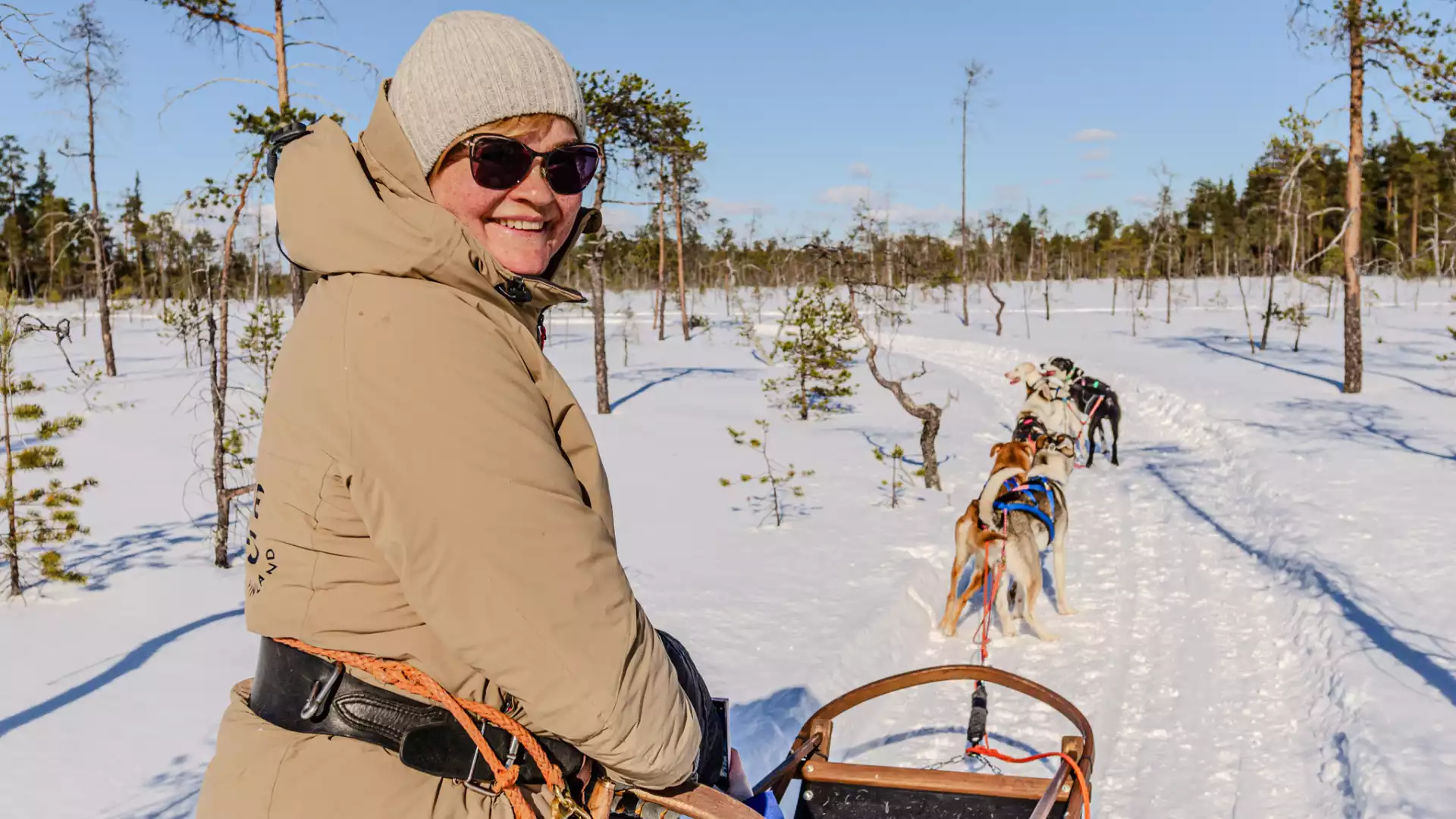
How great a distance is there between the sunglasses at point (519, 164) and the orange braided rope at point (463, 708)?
0.66 m

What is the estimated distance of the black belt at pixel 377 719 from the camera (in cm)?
110

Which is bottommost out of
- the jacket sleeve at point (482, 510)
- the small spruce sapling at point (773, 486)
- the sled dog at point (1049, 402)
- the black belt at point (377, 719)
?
the small spruce sapling at point (773, 486)

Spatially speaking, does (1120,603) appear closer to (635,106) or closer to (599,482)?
(599,482)

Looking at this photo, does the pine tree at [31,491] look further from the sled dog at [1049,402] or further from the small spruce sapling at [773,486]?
the sled dog at [1049,402]

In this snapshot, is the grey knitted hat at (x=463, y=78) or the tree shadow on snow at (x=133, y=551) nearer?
the grey knitted hat at (x=463, y=78)

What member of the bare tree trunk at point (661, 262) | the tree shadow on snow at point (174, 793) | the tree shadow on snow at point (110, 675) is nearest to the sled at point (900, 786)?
the tree shadow on snow at point (174, 793)

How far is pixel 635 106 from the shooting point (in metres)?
14.1

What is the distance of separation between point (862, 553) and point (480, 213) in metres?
6.37

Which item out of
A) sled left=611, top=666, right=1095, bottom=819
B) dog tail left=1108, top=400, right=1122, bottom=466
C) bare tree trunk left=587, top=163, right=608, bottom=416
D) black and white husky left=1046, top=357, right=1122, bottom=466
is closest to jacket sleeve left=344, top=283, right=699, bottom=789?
sled left=611, top=666, right=1095, bottom=819

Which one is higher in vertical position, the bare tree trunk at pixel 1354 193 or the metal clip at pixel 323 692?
the bare tree trunk at pixel 1354 193

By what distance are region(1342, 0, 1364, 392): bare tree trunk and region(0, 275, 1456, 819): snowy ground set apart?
1.38 metres

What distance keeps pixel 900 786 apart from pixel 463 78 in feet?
7.10

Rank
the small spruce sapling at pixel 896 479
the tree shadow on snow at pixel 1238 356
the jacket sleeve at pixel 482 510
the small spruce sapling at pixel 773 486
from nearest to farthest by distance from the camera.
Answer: the jacket sleeve at pixel 482 510
the small spruce sapling at pixel 773 486
the small spruce sapling at pixel 896 479
the tree shadow on snow at pixel 1238 356

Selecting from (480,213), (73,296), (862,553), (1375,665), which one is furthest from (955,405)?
(73,296)
